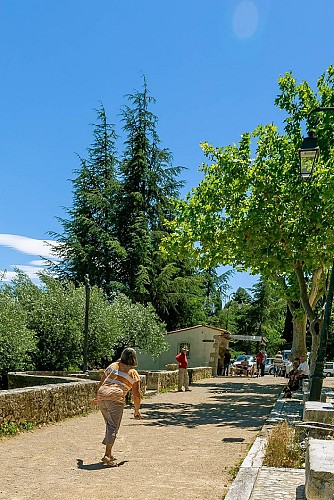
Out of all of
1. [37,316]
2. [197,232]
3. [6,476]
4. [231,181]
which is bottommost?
[6,476]

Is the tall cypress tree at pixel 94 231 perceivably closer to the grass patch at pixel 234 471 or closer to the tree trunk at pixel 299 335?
the tree trunk at pixel 299 335

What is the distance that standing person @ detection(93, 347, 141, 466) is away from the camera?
8031 mm

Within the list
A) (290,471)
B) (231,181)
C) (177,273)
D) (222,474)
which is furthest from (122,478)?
(177,273)

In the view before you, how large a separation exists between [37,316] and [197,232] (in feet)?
20.5

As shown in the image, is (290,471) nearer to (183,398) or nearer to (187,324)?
(183,398)

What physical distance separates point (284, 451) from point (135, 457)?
7.38ft

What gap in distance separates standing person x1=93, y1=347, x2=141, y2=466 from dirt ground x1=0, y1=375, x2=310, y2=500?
Result: 40 cm

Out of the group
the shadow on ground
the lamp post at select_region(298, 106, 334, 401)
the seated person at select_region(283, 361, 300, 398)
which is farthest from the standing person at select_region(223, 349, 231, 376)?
the lamp post at select_region(298, 106, 334, 401)

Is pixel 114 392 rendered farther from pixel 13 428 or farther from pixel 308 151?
pixel 308 151

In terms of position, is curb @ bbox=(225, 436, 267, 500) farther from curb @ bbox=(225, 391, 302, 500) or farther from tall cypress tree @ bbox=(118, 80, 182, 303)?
tall cypress tree @ bbox=(118, 80, 182, 303)

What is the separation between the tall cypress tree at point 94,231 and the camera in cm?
3628

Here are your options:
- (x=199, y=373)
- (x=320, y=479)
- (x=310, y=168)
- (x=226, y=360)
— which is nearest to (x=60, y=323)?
(x=310, y=168)

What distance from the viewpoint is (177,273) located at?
125 ft

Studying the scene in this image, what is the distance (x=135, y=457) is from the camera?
8.91 meters
